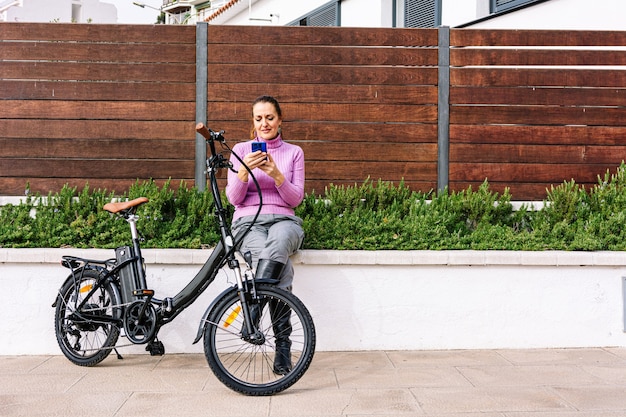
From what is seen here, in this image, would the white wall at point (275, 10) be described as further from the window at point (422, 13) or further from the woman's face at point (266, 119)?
the woman's face at point (266, 119)

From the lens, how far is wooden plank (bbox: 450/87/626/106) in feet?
21.5

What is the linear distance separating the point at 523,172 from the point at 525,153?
0.54ft

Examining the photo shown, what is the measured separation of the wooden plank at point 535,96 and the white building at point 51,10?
115ft

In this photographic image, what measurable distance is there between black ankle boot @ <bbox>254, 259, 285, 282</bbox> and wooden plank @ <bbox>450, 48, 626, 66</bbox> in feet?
8.98

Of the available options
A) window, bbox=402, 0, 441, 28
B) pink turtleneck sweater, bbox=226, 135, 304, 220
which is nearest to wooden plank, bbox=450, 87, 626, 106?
pink turtleneck sweater, bbox=226, 135, 304, 220

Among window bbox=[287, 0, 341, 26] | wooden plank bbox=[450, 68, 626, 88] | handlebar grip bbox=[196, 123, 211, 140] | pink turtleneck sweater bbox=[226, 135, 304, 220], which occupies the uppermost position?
window bbox=[287, 0, 341, 26]

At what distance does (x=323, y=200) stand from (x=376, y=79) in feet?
3.77

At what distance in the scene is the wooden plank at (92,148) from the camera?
6398 millimetres

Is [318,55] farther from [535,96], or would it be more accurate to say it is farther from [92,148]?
[92,148]

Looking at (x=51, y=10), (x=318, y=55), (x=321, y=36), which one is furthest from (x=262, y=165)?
(x=51, y=10)

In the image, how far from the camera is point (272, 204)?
5.09 m

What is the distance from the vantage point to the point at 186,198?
6164mm

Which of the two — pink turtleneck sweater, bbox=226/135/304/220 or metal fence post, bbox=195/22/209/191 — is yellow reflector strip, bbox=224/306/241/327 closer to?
pink turtleneck sweater, bbox=226/135/304/220

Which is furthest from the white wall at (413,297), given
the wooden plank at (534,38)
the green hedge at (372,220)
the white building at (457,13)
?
the white building at (457,13)
